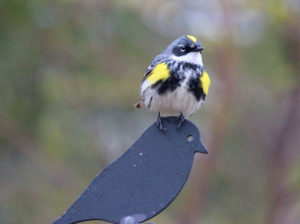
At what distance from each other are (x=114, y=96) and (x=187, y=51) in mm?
2866

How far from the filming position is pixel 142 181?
3.04 metres

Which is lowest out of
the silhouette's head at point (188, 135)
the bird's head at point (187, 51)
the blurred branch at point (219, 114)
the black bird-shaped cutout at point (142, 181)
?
the black bird-shaped cutout at point (142, 181)

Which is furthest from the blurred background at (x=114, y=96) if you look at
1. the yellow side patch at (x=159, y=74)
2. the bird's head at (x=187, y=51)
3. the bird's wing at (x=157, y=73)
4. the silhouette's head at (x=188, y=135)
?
the silhouette's head at (x=188, y=135)

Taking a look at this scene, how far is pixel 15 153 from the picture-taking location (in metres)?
7.69

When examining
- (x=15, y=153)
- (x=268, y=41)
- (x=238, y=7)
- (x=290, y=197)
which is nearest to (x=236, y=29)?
(x=238, y=7)

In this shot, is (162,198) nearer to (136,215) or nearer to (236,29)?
(136,215)

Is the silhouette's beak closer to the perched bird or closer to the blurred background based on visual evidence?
the perched bird

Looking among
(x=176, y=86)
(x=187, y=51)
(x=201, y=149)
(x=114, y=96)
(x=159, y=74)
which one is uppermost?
(x=114, y=96)

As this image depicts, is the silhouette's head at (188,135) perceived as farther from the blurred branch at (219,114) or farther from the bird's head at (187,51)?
the blurred branch at (219,114)

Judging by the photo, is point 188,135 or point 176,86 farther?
point 176,86

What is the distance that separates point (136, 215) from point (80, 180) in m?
4.41

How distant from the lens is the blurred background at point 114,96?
22.1 ft

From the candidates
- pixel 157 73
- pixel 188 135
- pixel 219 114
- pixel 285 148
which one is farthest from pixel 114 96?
pixel 188 135

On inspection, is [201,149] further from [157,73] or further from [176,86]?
[157,73]
